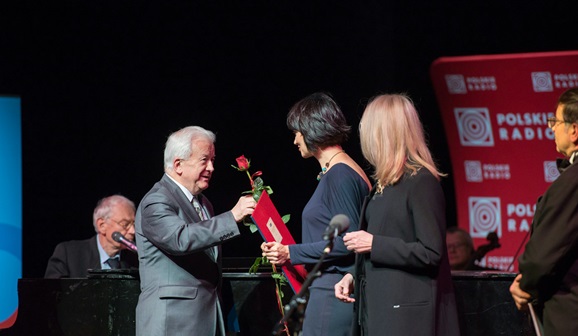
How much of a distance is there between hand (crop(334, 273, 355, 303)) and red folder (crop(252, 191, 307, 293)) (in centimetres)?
33

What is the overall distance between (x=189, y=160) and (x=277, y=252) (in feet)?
2.16

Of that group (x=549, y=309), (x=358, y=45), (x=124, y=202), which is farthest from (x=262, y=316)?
(x=358, y=45)

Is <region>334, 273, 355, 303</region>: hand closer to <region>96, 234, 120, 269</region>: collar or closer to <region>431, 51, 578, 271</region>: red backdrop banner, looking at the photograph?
<region>96, 234, 120, 269</region>: collar

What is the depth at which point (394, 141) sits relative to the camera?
3.20m

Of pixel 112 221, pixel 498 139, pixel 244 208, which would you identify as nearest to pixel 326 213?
pixel 244 208

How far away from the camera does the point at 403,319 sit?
3059 mm

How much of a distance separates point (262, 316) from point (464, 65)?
13.6ft

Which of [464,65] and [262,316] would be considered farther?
[464,65]

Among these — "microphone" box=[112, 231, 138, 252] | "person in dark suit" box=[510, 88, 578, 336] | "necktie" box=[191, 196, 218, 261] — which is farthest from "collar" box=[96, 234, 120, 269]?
"person in dark suit" box=[510, 88, 578, 336]

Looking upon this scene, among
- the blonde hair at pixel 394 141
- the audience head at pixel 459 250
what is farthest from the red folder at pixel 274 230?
the audience head at pixel 459 250

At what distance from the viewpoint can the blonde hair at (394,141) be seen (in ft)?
10.4

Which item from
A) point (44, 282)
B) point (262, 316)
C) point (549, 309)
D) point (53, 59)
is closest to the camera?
point (549, 309)

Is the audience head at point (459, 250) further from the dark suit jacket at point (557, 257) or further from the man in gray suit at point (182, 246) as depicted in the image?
the dark suit jacket at point (557, 257)

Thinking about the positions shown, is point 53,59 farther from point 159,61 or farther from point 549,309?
point 549,309
